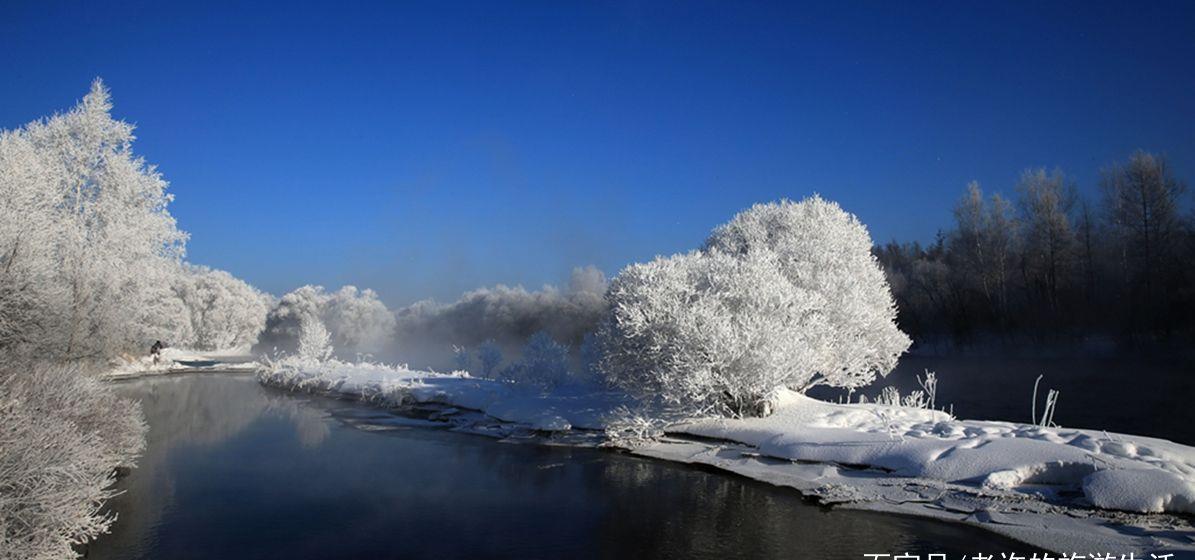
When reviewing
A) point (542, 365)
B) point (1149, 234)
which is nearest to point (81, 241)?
point (542, 365)

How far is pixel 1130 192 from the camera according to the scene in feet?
143

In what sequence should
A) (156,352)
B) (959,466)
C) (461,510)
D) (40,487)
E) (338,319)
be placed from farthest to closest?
1. (338,319)
2. (156,352)
3. (959,466)
4. (461,510)
5. (40,487)

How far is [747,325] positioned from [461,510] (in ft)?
33.0

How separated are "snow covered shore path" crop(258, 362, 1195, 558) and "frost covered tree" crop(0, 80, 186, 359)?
13.5 m

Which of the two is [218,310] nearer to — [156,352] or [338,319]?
[338,319]

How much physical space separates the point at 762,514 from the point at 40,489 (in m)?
11.5

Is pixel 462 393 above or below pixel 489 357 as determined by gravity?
below

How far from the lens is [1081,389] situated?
1212 inches

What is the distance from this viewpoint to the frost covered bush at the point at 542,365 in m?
30.9

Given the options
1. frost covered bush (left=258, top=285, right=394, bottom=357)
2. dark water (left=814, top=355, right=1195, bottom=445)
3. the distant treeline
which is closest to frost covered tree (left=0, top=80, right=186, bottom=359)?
dark water (left=814, top=355, right=1195, bottom=445)

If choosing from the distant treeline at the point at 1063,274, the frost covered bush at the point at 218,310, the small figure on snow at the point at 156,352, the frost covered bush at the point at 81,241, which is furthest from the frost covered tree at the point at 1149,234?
the frost covered bush at the point at 218,310

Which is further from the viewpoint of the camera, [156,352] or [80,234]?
[156,352]

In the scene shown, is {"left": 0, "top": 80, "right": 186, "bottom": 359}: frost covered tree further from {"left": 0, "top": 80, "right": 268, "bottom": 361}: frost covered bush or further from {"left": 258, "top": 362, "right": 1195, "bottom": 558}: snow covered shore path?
{"left": 258, "top": 362, "right": 1195, "bottom": 558}: snow covered shore path

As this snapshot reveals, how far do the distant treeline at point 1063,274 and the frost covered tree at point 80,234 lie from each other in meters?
51.9
